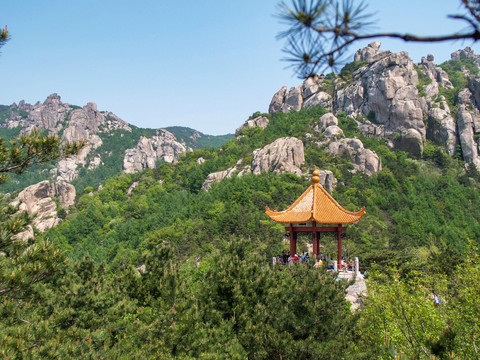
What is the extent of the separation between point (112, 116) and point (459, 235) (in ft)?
382

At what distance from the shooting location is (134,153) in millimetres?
111938

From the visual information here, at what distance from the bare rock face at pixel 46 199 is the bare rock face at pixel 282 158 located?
90.8 feet

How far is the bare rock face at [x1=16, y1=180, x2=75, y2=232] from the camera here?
51.4 meters

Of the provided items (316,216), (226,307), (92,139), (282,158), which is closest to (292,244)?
(316,216)

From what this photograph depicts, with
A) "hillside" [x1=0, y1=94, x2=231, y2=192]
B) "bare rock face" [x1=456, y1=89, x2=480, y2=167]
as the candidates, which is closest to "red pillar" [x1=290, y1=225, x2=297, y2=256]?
"bare rock face" [x1=456, y1=89, x2=480, y2=167]

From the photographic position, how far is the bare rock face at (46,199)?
169 feet

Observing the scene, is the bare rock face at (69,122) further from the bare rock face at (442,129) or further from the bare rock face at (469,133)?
the bare rock face at (469,133)

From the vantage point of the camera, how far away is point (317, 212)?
1548 centimetres

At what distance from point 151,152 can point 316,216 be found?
347ft

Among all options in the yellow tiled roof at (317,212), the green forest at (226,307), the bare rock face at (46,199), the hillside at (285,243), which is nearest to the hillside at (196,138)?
the hillside at (285,243)

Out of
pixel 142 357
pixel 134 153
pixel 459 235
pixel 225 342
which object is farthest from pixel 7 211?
pixel 134 153

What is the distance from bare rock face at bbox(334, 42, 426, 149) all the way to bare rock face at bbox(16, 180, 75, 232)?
43499 millimetres

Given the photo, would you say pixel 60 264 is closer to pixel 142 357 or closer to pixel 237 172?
pixel 142 357

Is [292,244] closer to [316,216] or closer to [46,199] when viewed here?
[316,216]
